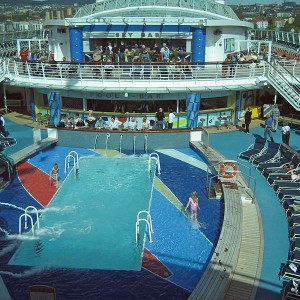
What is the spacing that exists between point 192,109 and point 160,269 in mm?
11740

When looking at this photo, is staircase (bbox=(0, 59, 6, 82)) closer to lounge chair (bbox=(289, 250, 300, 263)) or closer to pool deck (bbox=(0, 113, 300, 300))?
pool deck (bbox=(0, 113, 300, 300))

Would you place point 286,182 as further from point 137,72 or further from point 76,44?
point 76,44

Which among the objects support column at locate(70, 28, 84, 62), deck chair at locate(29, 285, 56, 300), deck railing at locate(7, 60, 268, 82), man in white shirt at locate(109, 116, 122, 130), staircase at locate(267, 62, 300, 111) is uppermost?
support column at locate(70, 28, 84, 62)

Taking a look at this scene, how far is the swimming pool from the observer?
9773mm

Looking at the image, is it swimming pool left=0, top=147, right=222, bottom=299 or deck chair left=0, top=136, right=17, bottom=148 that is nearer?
swimming pool left=0, top=147, right=222, bottom=299

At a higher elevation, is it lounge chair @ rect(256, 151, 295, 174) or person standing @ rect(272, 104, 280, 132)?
person standing @ rect(272, 104, 280, 132)

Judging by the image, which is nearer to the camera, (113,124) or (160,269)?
(160,269)

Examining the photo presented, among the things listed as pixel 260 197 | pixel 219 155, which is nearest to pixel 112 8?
pixel 219 155

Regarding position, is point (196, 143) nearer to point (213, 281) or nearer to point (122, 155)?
point (122, 155)

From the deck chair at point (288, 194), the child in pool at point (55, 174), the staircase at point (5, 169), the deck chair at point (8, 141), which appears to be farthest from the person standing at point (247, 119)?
the staircase at point (5, 169)

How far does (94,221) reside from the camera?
13.1 m

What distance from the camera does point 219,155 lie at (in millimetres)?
18469

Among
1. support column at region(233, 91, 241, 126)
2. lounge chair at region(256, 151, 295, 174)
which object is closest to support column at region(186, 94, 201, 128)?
support column at region(233, 91, 241, 126)

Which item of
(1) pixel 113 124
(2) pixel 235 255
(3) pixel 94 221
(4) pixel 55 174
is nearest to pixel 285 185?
(2) pixel 235 255
